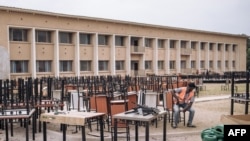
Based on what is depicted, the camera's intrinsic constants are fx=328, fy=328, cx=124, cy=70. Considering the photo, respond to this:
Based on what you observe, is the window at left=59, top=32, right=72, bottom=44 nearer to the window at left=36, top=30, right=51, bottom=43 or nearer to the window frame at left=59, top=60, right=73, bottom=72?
the window at left=36, top=30, right=51, bottom=43

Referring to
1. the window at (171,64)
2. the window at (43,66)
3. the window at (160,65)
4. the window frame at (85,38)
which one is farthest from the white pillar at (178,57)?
the window at (43,66)

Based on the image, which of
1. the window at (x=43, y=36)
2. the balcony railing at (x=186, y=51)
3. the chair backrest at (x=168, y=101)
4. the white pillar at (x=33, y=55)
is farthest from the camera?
the balcony railing at (x=186, y=51)

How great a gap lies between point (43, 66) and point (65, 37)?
447 centimetres

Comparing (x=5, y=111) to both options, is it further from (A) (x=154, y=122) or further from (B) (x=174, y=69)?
(B) (x=174, y=69)

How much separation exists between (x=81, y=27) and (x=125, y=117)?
31391 mm

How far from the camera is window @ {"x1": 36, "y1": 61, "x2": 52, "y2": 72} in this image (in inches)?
1383

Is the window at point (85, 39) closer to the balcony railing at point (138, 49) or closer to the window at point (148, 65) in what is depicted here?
the balcony railing at point (138, 49)

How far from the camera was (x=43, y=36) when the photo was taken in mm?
35656

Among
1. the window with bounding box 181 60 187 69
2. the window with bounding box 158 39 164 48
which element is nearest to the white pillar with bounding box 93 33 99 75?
the window with bounding box 158 39 164 48

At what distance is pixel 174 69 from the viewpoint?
52375mm

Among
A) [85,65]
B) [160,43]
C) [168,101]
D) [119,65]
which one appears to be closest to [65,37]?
[85,65]

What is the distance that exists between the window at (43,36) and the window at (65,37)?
4.84ft

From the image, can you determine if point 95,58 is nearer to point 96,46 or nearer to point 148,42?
point 96,46

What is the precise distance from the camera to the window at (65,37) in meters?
37.3
